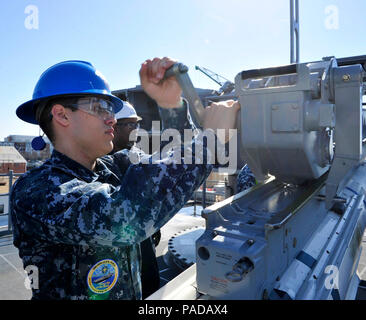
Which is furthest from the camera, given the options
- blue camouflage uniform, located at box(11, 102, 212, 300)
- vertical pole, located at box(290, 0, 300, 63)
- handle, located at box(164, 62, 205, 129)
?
vertical pole, located at box(290, 0, 300, 63)

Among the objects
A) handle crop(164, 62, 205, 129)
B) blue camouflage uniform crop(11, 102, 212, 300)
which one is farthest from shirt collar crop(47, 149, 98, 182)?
handle crop(164, 62, 205, 129)

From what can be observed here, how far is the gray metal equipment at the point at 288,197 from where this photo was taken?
1210 mm

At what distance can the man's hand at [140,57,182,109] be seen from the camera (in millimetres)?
1194

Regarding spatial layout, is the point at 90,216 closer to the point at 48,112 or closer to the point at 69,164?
the point at 69,164

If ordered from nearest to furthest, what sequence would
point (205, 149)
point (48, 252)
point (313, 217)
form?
point (205, 149), point (48, 252), point (313, 217)

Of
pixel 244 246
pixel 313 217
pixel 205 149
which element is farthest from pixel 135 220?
pixel 313 217

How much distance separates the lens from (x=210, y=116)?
4.24ft

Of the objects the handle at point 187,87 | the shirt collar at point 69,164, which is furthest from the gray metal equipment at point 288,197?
the shirt collar at point 69,164

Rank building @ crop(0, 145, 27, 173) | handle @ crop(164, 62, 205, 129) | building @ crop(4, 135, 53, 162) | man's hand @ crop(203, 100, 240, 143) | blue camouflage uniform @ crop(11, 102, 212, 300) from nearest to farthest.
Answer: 1. blue camouflage uniform @ crop(11, 102, 212, 300)
2. handle @ crop(164, 62, 205, 129)
3. man's hand @ crop(203, 100, 240, 143)
4. building @ crop(0, 145, 27, 173)
5. building @ crop(4, 135, 53, 162)

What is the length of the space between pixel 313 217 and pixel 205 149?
39.7 inches

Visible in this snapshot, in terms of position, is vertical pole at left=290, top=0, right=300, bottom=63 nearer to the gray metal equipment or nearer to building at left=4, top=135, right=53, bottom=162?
the gray metal equipment

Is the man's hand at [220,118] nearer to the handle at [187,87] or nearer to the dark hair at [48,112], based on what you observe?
the handle at [187,87]
